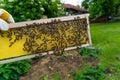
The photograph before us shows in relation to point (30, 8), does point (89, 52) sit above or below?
below

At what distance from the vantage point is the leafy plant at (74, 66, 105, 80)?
21.0ft

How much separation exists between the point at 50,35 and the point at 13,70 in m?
2.88

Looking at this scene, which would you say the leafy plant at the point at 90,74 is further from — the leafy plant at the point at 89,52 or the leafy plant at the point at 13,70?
the leafy plant at the point at 13,70

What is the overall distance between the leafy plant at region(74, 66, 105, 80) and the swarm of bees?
2124 mm

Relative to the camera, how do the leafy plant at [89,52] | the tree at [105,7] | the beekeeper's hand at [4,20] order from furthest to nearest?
1. the tree at [105,7]
2. the leafy plant at [89,52]
3. the beekeeper's hand at [4,20]

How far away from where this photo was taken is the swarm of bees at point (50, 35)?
392 cm

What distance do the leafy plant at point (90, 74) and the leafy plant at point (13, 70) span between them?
4.02 feet

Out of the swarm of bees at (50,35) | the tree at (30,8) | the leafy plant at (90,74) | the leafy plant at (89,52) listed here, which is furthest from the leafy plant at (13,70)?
the swarm of bees at (50,35)

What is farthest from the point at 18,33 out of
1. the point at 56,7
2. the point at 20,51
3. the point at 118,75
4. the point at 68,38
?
the point at 56,7

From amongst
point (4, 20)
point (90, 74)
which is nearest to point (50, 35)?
point (4, 20)

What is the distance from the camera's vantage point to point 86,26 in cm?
459

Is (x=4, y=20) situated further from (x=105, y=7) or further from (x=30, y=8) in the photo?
(x=105, y=7)

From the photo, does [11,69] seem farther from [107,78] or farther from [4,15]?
[4,15]

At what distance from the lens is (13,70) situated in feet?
22.1
